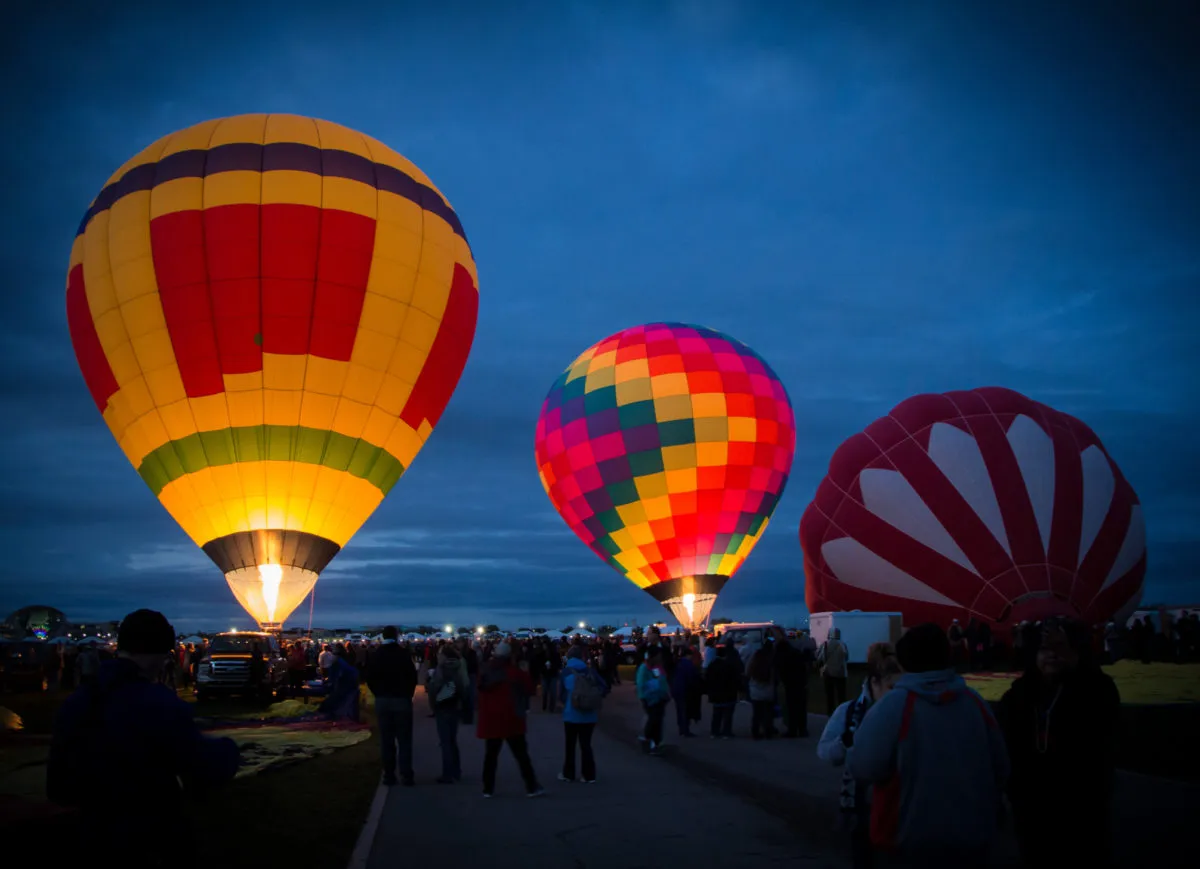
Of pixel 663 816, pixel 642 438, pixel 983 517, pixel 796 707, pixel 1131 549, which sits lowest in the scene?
pixel 663 816

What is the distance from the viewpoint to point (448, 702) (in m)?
9.68

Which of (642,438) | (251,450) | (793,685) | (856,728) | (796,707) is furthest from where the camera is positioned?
(642,438)

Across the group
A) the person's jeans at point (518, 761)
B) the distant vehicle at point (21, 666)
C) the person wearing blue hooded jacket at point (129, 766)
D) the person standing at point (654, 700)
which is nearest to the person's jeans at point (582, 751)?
the person's jeans at point (518, 761)

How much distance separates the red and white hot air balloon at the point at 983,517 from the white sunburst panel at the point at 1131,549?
0.05 m

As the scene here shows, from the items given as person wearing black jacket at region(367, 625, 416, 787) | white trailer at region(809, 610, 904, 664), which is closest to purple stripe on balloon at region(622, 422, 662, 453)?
white trailer at region(809, 610, 904, 664)

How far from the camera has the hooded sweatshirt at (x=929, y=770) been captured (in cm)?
320

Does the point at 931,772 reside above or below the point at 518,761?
above

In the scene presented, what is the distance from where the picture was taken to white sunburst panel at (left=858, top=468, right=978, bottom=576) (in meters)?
20.0

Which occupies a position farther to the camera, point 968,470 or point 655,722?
point 968,470

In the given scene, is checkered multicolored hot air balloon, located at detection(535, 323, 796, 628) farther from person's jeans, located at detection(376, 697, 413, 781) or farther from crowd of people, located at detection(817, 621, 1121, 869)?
crowd of people, located at detection(817, 621, 1121, 869)

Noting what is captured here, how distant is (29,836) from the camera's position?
6.30 m

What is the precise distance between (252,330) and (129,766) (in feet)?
61.0

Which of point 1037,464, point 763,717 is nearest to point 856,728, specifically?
point 763,717

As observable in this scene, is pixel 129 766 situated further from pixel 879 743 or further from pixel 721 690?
pixel 721 690
